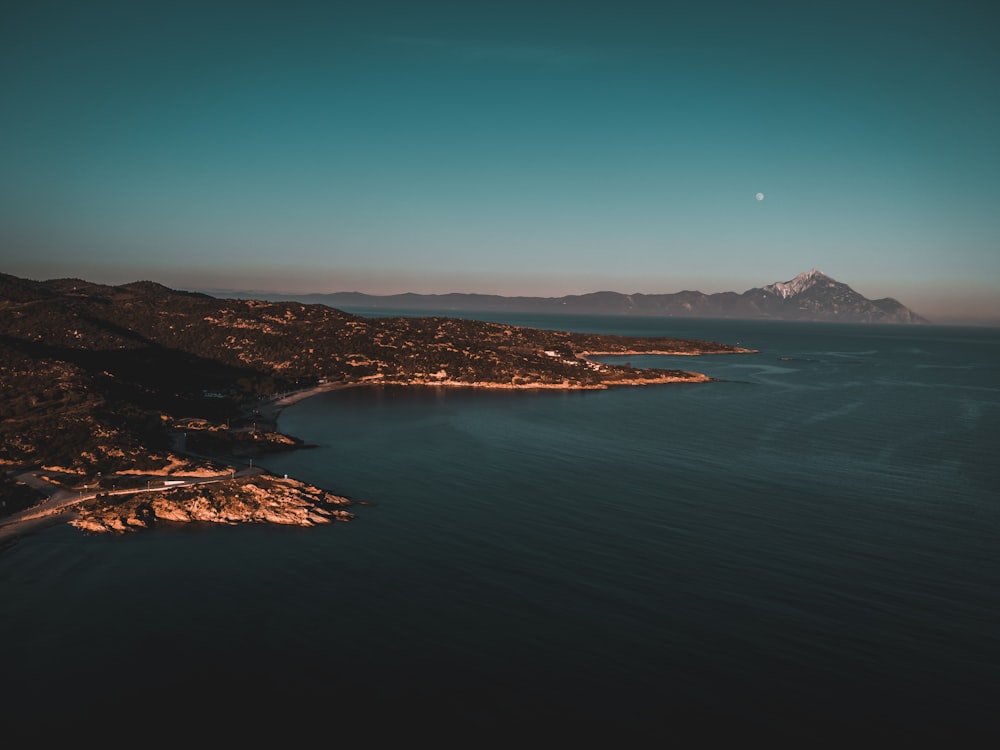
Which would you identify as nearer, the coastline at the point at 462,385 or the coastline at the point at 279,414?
the coastline at the point at 279,414

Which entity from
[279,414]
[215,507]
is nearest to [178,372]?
[279,414]

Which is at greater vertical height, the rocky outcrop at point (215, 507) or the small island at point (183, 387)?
the small island at point (183, 387)

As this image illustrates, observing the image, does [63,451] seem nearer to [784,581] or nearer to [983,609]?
[784,581]

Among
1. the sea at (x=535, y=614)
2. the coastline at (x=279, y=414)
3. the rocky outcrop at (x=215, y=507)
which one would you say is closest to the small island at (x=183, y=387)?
the rocky outcrop at (x=215, y=507)

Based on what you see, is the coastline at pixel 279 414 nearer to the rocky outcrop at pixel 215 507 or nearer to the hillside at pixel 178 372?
the rocky outcrop at pixel 215 507

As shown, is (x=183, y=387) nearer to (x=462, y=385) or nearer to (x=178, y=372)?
(x=178, y=372)

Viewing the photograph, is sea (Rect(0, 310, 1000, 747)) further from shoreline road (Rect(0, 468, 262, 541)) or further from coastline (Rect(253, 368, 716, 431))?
coastline (Rect(253, 368, 716, 431))

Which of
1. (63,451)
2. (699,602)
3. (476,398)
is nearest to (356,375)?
(476,398)
